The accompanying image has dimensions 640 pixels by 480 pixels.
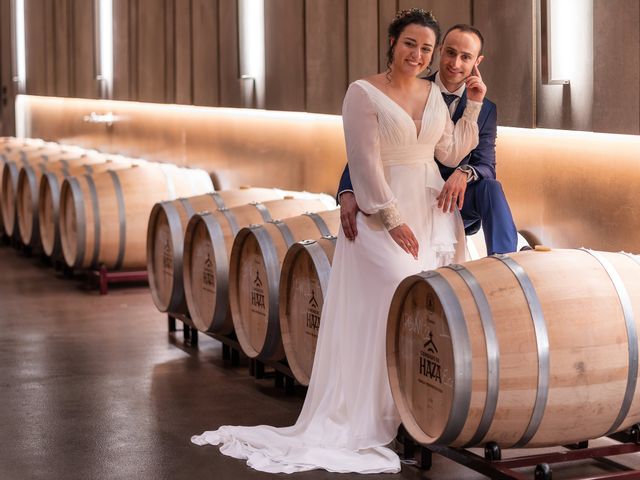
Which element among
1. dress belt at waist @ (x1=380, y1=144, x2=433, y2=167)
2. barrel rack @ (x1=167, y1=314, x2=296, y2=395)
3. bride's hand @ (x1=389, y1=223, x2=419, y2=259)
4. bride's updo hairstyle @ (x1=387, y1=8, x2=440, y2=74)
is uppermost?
bride's updo hairstyle @ (x1=387, y1=8, x2=440, y2=74)

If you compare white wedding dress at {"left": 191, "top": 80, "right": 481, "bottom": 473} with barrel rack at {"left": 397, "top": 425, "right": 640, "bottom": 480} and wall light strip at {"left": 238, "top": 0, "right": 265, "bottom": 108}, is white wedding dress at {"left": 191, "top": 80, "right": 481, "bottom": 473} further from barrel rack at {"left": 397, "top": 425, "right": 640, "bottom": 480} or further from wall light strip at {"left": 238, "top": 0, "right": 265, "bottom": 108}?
wall light strip at {"left": 238, "top": 0, "right": 265, "bottom": 108}

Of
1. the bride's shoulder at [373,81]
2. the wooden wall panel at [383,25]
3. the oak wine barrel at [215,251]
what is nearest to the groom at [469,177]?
the bride's shoulder at [373,81]

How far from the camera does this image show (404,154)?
455 cm

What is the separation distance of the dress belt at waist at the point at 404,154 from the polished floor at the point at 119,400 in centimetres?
113

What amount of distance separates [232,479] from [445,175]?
142 centimetres

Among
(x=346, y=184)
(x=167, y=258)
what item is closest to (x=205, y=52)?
(x=167, y=258)

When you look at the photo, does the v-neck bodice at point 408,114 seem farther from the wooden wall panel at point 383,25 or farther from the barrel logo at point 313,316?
the wooden wall panel at point 383,25

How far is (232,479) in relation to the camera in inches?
172

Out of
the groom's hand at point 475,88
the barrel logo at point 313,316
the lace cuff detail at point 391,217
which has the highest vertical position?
the groom's hand at point 475,88

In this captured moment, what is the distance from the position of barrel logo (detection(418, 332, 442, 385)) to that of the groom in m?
0.64

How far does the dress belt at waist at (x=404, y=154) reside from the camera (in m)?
4.55

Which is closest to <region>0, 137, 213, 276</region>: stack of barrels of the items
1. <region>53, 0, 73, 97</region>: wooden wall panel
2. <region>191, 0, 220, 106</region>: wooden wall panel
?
<region>191, 0, 220, 106</region>: wooden wall panel

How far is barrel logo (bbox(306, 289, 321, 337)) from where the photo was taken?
518 centimetres

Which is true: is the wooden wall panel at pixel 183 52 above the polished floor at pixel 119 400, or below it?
above
